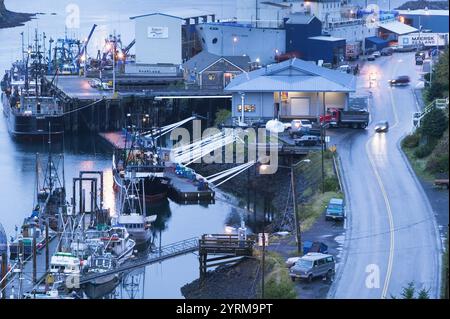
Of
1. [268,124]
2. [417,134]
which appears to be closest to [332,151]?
[417,134]

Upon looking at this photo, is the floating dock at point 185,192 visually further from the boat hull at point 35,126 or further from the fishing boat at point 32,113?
the boat hull at point 35,126

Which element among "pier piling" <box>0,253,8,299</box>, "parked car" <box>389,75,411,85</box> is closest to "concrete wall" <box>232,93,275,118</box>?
"parked car" <box>389,75,411,85</box>

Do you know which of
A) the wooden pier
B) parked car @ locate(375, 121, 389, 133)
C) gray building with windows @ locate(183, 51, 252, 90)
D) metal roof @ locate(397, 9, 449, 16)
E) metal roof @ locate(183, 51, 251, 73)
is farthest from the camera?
metal roof @ locate(397, 9, 449, 16)

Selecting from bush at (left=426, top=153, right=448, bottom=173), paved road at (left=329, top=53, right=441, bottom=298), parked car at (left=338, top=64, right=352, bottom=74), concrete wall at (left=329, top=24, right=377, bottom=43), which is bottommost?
paved road at (left=329, top=53, right=441, bottom=298)

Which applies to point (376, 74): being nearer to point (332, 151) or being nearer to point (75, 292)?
point (332, 151)

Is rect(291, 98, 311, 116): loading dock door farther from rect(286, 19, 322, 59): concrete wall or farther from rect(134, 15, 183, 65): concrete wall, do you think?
rect(134, 15, 183, 65): concrete wall
